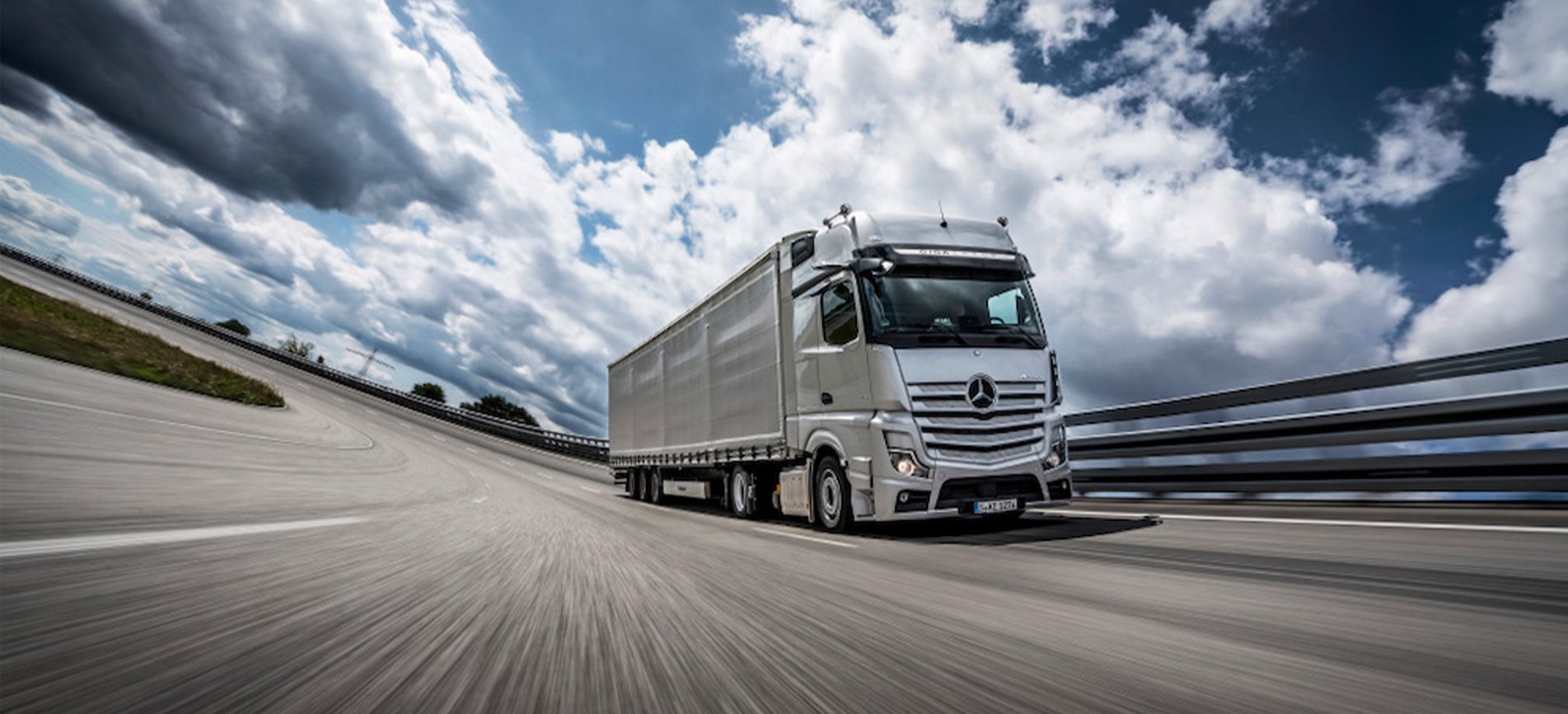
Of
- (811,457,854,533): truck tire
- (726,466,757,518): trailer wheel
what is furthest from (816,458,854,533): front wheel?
(726,466,757,518): trailer wheel

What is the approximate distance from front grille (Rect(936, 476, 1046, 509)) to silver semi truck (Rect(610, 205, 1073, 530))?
0.02 m

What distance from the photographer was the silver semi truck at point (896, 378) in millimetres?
7949

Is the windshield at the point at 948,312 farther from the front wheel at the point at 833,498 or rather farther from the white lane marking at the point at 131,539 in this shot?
the white lane marking at the point at 131,539

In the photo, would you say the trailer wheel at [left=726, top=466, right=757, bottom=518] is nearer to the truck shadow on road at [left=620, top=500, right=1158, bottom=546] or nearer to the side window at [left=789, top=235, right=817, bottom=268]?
the truck shadow on road at [left=620, top=500, right=1158, bottom=546]

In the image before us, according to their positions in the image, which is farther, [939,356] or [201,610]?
[939,356]

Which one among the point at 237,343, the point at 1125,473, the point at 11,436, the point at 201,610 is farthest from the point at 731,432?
the point at 237,343

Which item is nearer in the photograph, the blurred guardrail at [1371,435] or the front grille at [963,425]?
the blurred guardrail at [1371,435]

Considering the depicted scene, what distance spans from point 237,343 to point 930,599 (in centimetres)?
7714

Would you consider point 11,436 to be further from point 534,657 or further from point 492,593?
point 534,657

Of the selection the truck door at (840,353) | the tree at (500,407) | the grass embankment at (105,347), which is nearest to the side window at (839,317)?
the truck door at (840,353)

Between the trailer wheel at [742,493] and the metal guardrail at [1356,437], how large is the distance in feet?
18.5

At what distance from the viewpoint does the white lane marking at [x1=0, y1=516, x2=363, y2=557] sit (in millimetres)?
2750

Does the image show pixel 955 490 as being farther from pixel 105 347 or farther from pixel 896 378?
pixel 105 347

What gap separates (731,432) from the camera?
12.1 metres
